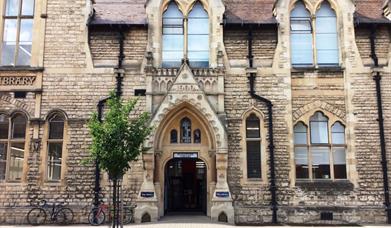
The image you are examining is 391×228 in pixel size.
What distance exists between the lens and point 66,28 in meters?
17.4

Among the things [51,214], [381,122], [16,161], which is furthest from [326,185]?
[16,161]

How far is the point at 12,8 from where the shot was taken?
17.8 metres

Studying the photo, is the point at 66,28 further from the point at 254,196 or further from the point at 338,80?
the point at 338,80

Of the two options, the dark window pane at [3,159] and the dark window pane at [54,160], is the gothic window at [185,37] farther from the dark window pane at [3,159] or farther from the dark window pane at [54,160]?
the dark window pane at [3,159]

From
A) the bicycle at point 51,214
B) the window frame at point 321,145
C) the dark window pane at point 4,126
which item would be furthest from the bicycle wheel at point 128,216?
the window frame at point 321,145

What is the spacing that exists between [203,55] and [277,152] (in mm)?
5046

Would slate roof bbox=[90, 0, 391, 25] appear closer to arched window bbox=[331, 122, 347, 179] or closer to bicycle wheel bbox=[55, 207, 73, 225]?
arched window bbox=[331, 122, 347, 179]

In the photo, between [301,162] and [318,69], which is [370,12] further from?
[301,162]

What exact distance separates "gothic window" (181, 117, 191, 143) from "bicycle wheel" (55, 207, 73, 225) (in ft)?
17.1

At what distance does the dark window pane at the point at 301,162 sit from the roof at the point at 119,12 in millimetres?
8298

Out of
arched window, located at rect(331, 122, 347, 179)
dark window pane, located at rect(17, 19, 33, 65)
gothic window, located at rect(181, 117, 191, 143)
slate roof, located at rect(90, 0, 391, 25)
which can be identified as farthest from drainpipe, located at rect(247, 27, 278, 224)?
dark window pane, located at rect(17, 19, 33, 65)

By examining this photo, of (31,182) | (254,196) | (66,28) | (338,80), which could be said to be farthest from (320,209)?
(66,28)

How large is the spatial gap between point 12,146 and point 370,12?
637 inches

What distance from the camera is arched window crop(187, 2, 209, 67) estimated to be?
17.3m
